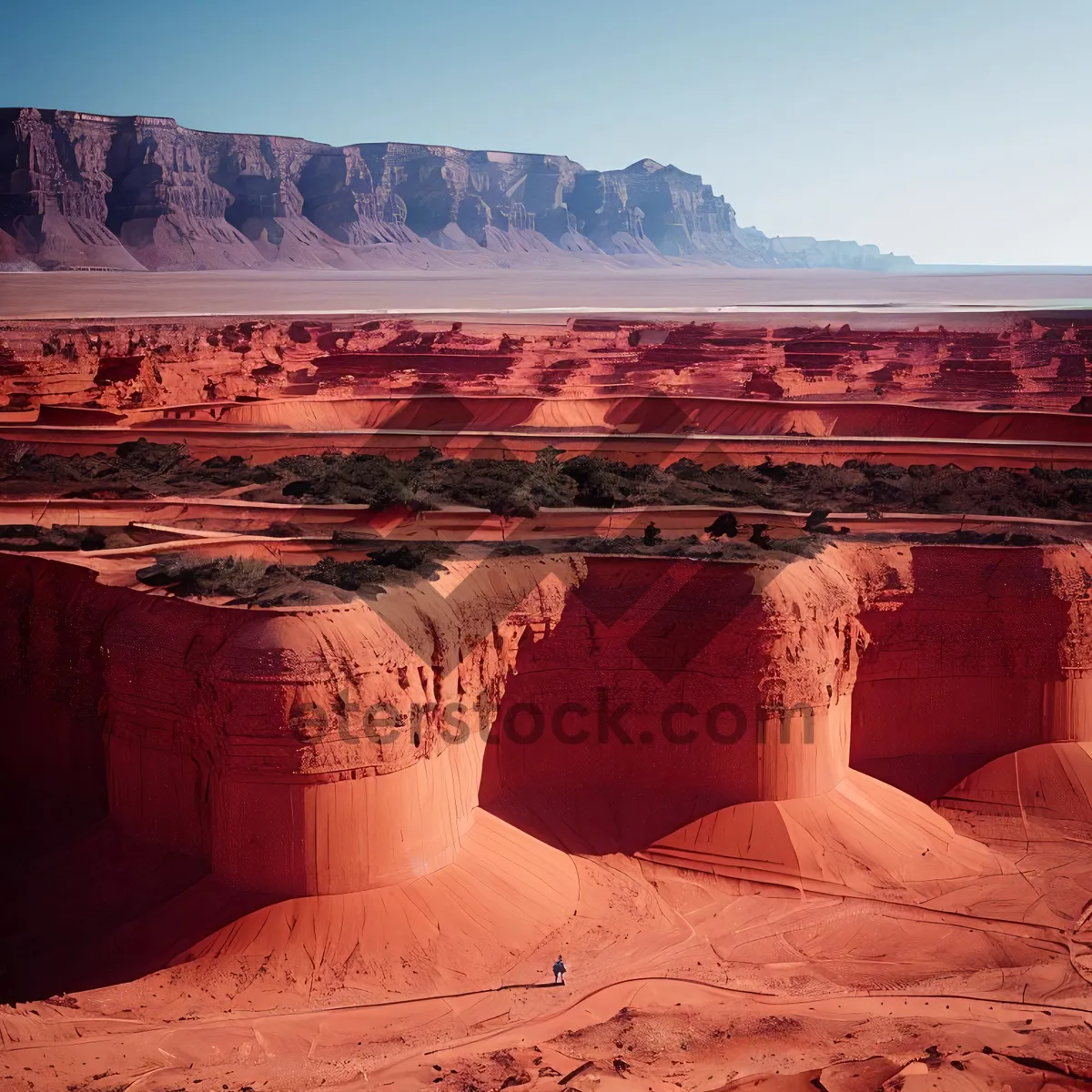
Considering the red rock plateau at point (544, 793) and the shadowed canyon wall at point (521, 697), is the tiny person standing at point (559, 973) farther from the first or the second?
the shadowed canyon wall at point (521, 697)

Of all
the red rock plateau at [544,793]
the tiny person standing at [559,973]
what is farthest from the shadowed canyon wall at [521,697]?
the tiny person standing at [559,973]

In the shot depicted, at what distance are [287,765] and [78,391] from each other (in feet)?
159

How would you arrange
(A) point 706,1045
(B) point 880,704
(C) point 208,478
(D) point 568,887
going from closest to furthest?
(A) point 706,1045
(D) point 568,887
(B) point 880,704
(C) point 208,478

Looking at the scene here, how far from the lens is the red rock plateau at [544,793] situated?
1677 cm

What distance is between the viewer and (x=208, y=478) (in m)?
38.7

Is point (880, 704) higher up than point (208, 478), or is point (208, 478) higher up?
point (208, 478)

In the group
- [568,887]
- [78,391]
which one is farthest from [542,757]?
[78,391]

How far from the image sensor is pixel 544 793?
22484 mm

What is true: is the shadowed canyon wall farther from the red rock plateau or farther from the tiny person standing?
the tiny person standing

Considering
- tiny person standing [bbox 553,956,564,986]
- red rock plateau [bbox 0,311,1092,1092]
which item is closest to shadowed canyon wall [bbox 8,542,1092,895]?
red rock plateau [bbox 0,311,1092,1092]

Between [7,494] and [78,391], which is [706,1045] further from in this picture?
[78,391]

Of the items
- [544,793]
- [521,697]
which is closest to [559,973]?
[544,793]

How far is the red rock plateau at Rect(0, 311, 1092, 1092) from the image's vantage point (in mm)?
16766

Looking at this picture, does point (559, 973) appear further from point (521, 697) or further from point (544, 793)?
point (521, 697)
